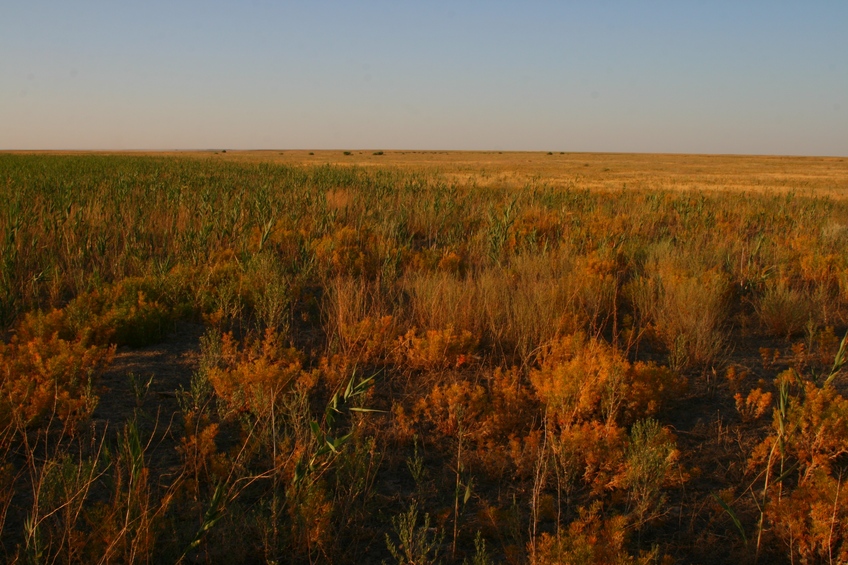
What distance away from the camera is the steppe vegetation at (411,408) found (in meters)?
2.14

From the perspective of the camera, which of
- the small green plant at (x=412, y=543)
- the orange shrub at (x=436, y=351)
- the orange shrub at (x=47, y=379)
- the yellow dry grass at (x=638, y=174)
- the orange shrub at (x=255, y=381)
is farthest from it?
the yellow dry grass at (x=638, y=174)

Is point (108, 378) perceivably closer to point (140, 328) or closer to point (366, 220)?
point (140, 328)

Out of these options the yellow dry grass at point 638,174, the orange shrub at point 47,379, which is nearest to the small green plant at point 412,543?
the orange shrub at point 47,379

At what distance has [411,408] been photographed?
129 inches

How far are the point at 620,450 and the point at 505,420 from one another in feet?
1.92

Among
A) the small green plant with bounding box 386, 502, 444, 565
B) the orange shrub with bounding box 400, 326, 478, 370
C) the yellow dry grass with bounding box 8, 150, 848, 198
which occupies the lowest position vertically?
the small green plant with bounding box 386, 502, 444, 565

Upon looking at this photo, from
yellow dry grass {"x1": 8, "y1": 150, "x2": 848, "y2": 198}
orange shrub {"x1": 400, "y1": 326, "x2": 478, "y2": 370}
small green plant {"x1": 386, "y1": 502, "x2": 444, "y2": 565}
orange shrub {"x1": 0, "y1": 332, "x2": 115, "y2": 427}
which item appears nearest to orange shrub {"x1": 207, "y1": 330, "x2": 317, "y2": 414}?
orange shrub {"x1": 0, "y1": 332, "x2": 115, "y2": 427}

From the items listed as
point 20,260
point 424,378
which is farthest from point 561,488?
point 20,260

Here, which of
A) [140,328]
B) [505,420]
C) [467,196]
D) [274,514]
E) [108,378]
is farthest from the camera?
[467,196]

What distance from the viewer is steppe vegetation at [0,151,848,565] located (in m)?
2.14

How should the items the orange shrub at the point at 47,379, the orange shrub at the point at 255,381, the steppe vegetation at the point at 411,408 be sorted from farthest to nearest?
the orange shrub at the point at 255,381
the orange shrub at the point at 47,379
the steppe vegetation at the point at 411,408

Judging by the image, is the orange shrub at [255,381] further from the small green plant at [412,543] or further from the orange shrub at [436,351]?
the small green plant at [412,543]

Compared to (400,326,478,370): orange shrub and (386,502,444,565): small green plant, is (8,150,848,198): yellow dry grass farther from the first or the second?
(386,502,444,565): small green plant

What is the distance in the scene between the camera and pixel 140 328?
13.0ft
